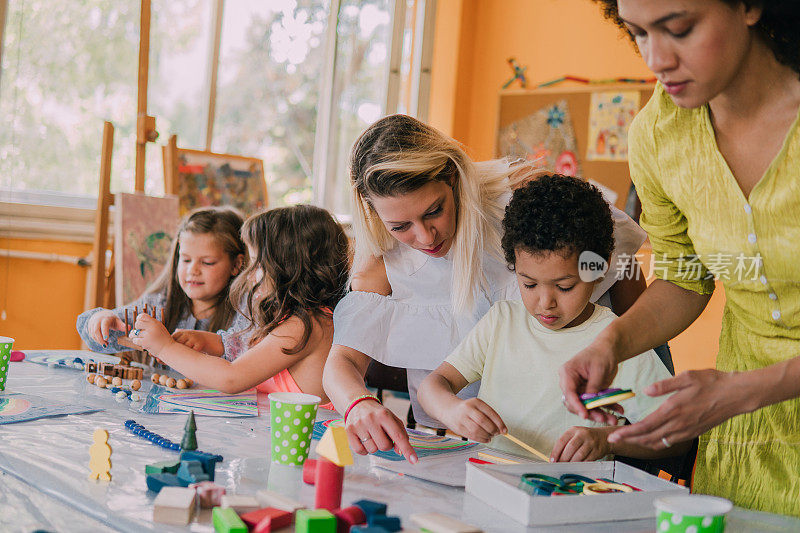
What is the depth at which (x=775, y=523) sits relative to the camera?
983mm

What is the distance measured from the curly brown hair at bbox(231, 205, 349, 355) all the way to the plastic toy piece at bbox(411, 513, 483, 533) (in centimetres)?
100

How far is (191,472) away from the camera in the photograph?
3.07 feet

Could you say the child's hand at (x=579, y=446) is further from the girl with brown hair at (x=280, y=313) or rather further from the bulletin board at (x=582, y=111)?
the bulletin board at (x=582, y=111)

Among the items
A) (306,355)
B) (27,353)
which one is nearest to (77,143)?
(27,353)

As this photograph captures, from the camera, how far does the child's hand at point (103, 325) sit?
1.89 metres

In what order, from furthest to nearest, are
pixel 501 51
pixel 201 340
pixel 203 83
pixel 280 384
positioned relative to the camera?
pixel 501 51 → pixel 203 83 → pixel 201 340 → pixel 280 384

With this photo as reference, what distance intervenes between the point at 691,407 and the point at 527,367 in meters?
0.56

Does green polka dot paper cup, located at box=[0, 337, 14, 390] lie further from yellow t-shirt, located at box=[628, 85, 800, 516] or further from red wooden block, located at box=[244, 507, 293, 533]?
yellow t-shirt, located at box=[628, 85, 800, 516]

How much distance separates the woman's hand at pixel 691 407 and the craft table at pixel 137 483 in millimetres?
108

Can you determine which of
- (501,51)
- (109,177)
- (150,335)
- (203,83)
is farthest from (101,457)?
(501,51)

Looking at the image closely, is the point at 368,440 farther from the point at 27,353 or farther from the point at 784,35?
the point at 27,353

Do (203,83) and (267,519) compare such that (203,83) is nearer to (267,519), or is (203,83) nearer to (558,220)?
(558,220)

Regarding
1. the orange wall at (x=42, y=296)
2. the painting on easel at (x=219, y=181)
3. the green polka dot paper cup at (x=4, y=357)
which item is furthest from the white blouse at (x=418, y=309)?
the orange wall at (x=42, y=296)

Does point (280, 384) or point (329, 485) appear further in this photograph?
point (280, 384)
